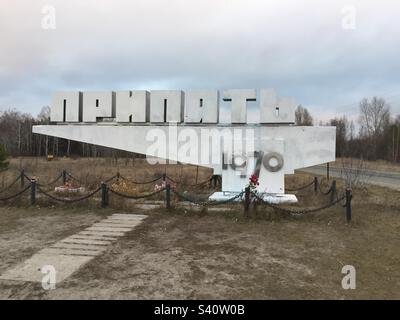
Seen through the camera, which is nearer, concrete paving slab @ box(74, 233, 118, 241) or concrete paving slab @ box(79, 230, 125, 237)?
concrete paving slab @ box(74, 233, 118, 241)

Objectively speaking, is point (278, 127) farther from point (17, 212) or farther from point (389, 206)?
point (17, 212)

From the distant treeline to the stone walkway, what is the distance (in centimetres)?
4245

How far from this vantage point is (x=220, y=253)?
6719 millimetres

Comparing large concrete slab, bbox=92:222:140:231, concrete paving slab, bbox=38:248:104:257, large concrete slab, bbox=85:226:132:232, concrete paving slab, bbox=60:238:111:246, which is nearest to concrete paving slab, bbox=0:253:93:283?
concrete paving slab, bbox=38:248:104:257

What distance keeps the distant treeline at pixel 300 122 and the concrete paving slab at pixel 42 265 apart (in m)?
44.7

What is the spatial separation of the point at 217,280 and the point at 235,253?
144 cm

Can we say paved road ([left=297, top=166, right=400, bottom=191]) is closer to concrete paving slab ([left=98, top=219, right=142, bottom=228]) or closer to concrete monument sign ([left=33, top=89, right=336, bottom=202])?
concrete monument sign ([left=33, top=89, right=336, bottom=202])

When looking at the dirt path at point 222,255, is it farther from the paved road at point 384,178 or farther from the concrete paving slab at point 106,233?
the paved road at point 384,178

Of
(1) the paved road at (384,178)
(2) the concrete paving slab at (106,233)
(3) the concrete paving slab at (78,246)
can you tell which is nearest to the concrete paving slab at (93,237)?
(2) the concrete paving slab at (106,233)

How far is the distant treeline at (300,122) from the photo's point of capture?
5528cm

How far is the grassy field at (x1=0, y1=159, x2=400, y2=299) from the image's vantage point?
5.00m

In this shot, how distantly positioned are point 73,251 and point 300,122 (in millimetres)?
46496

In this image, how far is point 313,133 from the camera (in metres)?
12.0
